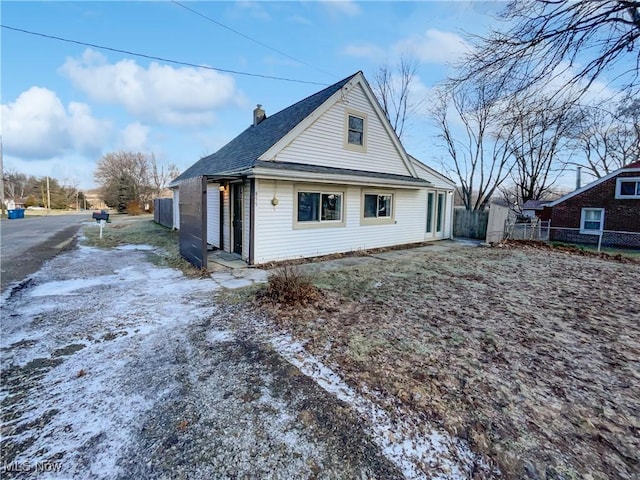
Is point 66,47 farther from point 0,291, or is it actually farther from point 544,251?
point 544,251

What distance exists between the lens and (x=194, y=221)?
7789 mm

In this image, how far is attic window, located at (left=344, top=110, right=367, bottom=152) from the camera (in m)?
10.2

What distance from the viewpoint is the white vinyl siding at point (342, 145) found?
359 inches

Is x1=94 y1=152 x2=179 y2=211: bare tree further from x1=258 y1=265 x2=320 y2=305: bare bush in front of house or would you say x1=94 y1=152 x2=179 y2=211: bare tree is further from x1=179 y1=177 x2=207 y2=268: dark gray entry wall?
x1=258 y1=265 x2=320 y2=305: bare bush in front of house

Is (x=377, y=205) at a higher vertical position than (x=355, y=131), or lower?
lower

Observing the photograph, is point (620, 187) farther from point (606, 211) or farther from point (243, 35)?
point (243, 35)

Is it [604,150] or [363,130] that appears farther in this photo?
[604,150]

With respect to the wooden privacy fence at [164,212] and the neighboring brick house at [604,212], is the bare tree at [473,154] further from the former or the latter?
the wooden privacy fence at [164,212]

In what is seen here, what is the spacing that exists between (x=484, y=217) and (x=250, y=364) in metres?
16.2

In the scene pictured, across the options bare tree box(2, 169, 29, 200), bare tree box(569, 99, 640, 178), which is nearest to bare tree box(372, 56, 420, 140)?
bare tree box(569, 99, 640, 178)

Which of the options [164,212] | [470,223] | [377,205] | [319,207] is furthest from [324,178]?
[164,212]

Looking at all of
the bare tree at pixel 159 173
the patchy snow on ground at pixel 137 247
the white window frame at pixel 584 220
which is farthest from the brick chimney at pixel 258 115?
the bare tree at pixel 159 173

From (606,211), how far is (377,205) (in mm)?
14644

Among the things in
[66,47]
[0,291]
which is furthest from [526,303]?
[66,47]
